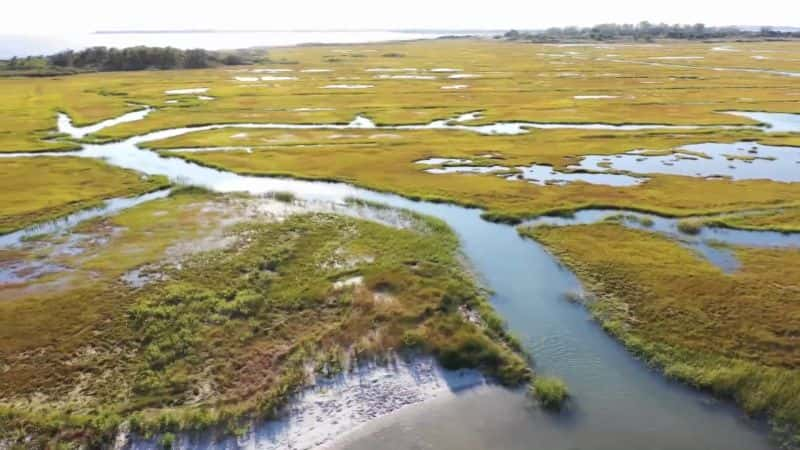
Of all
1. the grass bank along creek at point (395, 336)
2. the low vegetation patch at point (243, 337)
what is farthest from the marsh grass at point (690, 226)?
the low vegetation patch at point (243, 337)

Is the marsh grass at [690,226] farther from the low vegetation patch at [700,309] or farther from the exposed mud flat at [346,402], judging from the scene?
the exposed mud flat at [346,402]

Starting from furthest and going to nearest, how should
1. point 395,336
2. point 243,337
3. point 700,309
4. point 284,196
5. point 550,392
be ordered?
1. point 284,196
2. point 700,309
3. point 395,336
4. point 243,337
5. point 550,392

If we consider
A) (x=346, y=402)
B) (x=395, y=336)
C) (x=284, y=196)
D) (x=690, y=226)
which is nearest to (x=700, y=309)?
(x=690, y=226)

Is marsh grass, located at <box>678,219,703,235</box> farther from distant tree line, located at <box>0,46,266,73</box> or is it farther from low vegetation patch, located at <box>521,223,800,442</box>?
distant tree line, located at <box>0,46,266,73</box>

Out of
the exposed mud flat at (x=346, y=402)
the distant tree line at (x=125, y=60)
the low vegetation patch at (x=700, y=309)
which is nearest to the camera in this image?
the exposed mud flat at (x=346, y=402)

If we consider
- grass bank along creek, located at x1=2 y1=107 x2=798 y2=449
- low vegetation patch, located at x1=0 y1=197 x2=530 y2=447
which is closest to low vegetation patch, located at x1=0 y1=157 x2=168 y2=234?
grass bank along creek, located at x1=2 y1=107 x2=798 y2=449

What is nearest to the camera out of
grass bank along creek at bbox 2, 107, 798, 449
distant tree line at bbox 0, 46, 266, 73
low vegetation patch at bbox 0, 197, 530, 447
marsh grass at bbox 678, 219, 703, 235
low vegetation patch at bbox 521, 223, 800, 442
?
grass bank along creek at bbox 2, 107, 798, 449

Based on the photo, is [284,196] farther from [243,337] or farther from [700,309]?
[700,309]

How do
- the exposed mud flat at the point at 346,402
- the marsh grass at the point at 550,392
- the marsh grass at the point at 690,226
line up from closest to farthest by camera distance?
the exposed mud flat at the point at 346,402 → the marsh grass at the point at 550,392 → the marsh grass at the point at 690,226

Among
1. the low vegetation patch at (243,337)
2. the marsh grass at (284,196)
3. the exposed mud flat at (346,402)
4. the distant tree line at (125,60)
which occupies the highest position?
the distant tree line at (125,60)
